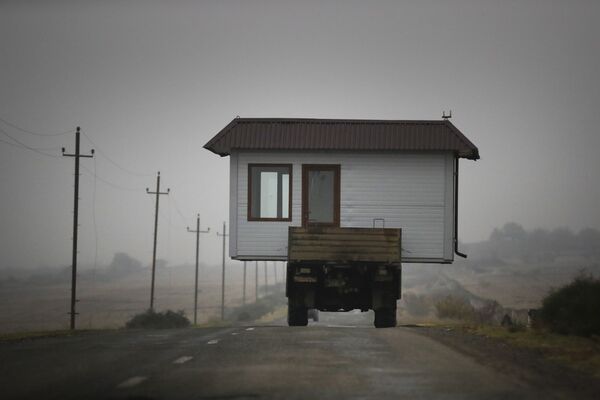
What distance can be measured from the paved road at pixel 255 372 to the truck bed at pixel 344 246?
8865 mm

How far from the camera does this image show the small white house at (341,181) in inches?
1163

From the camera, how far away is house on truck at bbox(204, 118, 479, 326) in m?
29.5

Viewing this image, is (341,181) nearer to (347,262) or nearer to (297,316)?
(347,262)

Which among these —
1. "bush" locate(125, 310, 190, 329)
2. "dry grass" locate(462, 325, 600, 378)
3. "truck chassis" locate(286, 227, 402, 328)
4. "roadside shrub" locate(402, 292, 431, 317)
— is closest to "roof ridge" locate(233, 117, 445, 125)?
"truck chassis" locate(286, 227, 402, 328)

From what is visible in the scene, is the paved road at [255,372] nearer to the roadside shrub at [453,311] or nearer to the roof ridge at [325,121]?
the roof ridge at [325,121]

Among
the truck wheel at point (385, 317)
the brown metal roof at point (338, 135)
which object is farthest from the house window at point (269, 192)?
the truck wheel at point (385, 317)

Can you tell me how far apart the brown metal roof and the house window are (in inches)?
28.6

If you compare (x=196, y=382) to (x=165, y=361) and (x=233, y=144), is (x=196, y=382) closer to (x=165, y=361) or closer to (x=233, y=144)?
(x=165, y=361)

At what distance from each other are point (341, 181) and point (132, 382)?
60.2ft

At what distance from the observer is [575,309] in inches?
767

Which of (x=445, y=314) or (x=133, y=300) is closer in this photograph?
(x=445, y=314)

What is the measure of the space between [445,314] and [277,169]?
89.2 feet

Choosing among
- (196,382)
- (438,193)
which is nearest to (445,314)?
(438,193)

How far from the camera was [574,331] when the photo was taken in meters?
19.0
